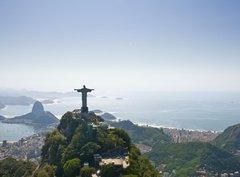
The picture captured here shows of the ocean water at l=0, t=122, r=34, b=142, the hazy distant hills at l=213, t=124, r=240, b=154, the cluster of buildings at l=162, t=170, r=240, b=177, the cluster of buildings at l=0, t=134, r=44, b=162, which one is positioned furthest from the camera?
the ocean water at l=0, t=122, r=34, b=142

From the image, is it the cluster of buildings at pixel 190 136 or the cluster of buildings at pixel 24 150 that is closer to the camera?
the cluster of buildings at pixel 24 150

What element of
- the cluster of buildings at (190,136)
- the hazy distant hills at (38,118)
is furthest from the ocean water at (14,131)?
the cluster of buildings at (190,136)

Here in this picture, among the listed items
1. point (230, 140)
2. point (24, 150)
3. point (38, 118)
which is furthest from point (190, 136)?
point (38, 118)

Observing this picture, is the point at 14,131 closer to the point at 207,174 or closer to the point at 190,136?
the point at 190,136

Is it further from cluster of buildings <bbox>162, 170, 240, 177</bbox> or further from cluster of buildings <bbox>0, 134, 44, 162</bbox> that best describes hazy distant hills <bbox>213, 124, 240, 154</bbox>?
cluster of buildings <bbox>0, 134, 44, 162</bbox>

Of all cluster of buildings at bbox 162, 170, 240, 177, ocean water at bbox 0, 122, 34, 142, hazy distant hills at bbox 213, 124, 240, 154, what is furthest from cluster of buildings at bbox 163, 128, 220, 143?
ocean water at bbox 0, 122, 34, 142

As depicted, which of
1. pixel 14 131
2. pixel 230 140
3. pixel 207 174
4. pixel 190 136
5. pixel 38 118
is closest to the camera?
pixel 207 174

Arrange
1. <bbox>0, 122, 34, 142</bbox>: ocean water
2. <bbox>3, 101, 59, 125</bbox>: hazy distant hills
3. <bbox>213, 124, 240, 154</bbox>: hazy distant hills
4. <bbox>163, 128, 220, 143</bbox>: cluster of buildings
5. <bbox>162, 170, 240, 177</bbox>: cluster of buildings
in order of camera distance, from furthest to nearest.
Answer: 1. <bbox>3, 101, 59, 125</bbox>: hazy distant hills
2. <bbox>0, 122, 34, 142</bbox>: ocean water
3. <bbox>163, 128, 220, 143</bbox>: cluster of buildings
4. <bbox>213, 124, 240, 154</bbox>: hazy distant hills
5. <bbox>162, 170, 240, 177</bbox>: cluster of buildings

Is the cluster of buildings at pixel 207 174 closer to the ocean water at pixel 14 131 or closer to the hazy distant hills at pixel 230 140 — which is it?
the hazy distant hills at pixel 230 140

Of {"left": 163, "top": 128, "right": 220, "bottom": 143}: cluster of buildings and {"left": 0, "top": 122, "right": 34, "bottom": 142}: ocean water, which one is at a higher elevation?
{"left": 163, "top": 128, "right": 220, "bottom": 143}: cluster of buildings

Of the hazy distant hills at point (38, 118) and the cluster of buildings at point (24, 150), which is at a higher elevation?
the hazy distant hills at point (38, 118)
